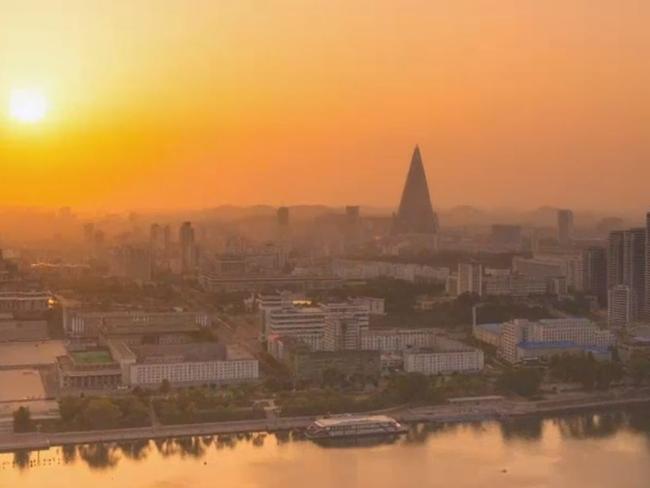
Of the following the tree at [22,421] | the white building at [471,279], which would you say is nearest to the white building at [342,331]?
the tree at [22,421]

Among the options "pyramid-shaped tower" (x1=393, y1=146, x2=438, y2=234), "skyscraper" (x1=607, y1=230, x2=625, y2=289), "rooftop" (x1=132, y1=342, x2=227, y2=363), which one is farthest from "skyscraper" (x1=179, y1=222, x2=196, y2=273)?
"rooftop" (x1=132, y1=342, x2=227, y2=363)

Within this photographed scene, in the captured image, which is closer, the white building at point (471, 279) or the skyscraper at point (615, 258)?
the skyscraper at point (615, 258)

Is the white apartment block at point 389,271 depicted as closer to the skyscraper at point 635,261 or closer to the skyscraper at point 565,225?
the skyscraper at point 635,261

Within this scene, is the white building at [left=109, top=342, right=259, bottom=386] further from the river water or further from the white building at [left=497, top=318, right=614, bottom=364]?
the white building at [left=497, top=318, right=614, bottom=364]

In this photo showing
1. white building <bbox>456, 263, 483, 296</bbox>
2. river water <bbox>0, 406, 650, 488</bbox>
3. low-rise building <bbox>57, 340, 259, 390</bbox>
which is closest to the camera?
river water <bbox>0, 406, 650, 488</bbox>

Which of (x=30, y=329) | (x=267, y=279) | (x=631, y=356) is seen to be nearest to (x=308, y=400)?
(x=631, y=356)

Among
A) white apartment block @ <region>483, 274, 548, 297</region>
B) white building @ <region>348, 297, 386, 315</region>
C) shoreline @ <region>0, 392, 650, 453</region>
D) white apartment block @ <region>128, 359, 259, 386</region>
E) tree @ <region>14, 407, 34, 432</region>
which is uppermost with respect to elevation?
white apartment block @ <region>483, 274, 548, 297</region>
